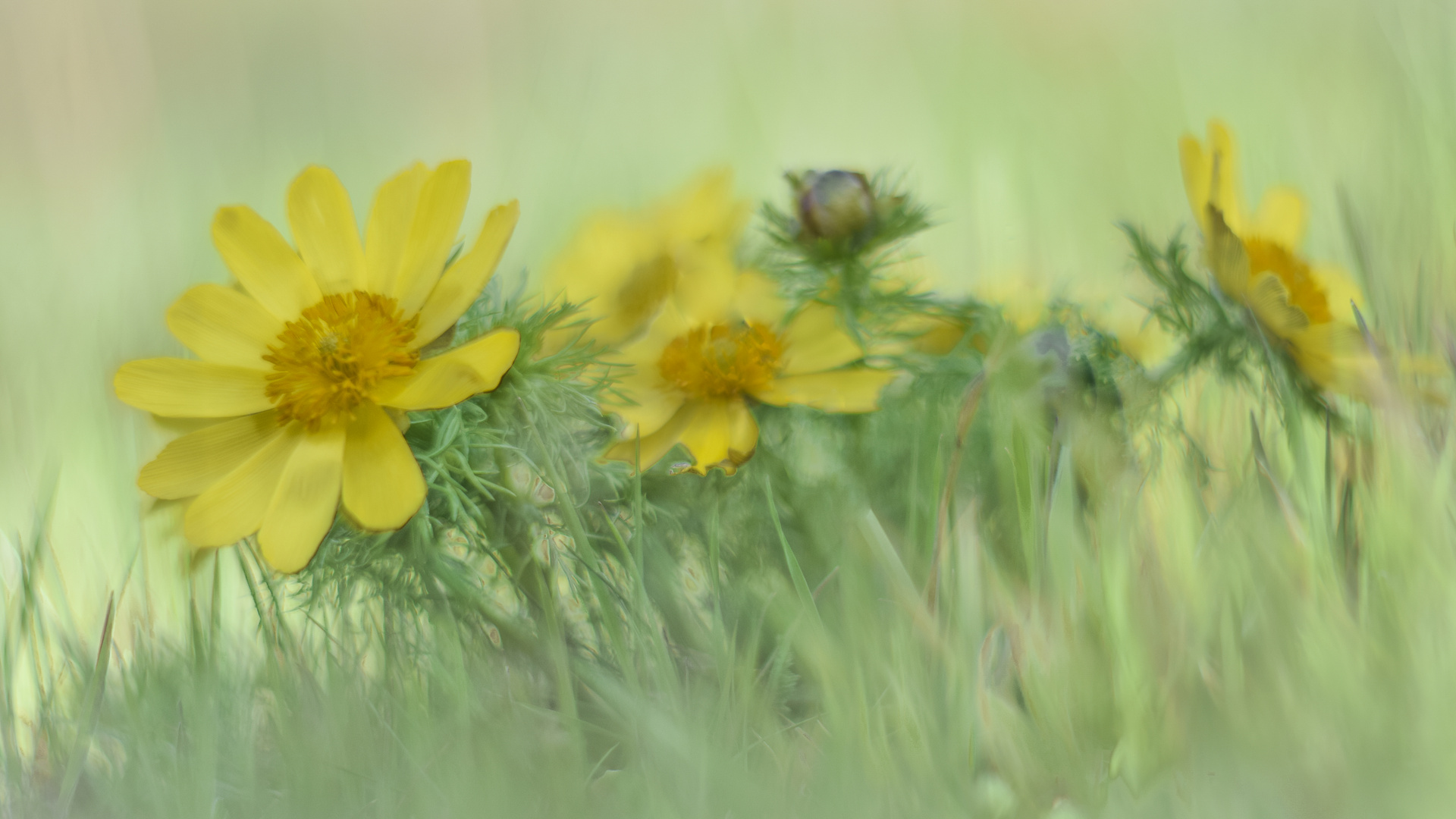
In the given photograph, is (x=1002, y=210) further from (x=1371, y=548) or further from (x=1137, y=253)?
(x=1371, y=548)

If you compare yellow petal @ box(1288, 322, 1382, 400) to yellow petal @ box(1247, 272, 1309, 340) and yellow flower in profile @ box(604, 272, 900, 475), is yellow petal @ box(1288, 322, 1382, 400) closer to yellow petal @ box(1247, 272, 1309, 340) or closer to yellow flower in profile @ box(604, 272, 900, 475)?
yellow petal @ box(1247, 272, 1309, 340)

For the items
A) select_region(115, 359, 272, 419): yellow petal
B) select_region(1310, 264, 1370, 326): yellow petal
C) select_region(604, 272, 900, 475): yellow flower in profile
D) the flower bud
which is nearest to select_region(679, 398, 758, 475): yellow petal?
select_region(604, 272, 900, 475): yellow flower in profile

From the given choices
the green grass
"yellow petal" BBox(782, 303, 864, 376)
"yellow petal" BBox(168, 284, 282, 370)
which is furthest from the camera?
"yellow petal" BBox(782, 303, 864, 376)

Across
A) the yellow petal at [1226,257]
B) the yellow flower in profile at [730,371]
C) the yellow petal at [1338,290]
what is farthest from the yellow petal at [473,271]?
the yellow petal at [1338,290]

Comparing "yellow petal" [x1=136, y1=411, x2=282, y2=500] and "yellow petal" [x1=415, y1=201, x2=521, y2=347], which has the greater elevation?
"yellow petal" [x1=415, y1=201, x2=521, y2=347]

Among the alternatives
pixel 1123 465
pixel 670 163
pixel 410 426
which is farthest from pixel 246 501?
pixel 670 163

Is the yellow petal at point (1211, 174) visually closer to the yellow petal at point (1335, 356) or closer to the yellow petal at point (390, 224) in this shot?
the yellow petal at point (1335, 356)
